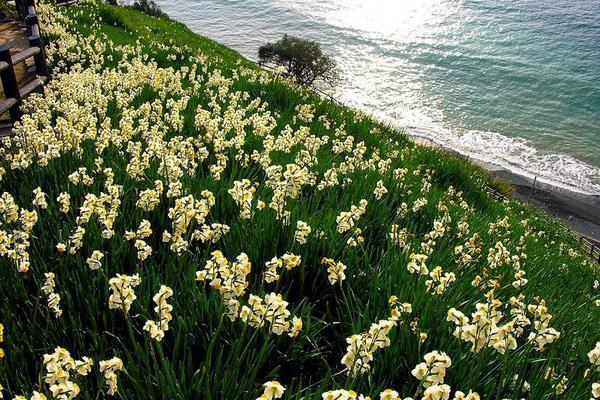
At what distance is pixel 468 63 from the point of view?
2559 inches

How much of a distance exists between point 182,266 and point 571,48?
77444 millimetres

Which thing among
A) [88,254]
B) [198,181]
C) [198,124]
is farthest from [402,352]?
[198,124]

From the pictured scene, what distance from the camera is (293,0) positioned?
316 ft

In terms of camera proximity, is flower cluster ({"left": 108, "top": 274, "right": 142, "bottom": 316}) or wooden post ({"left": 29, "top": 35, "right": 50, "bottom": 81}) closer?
flower cluster ({"left": 108, "top": 274, "right": 142, "bottom": 316})

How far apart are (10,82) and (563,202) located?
3358 centimetres

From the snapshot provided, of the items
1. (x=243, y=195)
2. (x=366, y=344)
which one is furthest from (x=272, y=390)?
(x=243, y=195)

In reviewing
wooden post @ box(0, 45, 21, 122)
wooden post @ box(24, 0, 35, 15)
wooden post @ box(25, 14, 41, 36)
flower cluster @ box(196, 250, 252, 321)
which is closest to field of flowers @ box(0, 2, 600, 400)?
flower cluster @ box(196, 250, 252, 321)

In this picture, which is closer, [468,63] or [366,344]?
[366,344]

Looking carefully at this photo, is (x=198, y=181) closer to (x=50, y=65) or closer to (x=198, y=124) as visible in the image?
(x=198, y=124)

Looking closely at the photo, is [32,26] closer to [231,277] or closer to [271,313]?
[231,277]

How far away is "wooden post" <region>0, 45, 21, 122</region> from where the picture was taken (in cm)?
780

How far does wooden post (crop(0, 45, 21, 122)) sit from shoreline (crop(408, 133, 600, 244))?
27431 millimetres

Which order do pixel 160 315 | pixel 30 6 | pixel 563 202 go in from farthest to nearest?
pixel 563 202, pixel 30 6, pixel 160 315

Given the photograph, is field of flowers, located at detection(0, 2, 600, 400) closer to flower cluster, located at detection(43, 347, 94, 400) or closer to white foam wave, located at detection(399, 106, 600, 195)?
flower cluster, located at detection(43, 347, 94, 400)
